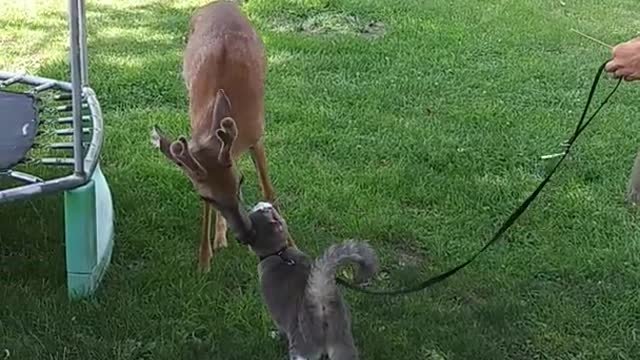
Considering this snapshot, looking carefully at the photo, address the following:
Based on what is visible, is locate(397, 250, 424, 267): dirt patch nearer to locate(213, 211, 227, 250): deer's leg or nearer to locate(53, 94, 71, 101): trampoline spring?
locate(213, 211, 227, 250): deer's leg

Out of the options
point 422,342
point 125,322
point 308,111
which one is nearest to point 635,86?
point 308,111

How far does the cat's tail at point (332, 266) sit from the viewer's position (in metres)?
2.79

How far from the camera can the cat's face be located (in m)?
3.06

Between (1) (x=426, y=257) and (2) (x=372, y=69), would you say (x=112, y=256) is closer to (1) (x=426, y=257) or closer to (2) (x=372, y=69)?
(1) (x=426, y=257)

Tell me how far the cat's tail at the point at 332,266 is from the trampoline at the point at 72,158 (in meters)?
1.17

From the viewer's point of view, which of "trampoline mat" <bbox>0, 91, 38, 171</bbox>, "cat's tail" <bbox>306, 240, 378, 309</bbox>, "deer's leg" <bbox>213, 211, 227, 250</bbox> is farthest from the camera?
"deer's leg" <bbox>213, 211, 227, 250</bbox>

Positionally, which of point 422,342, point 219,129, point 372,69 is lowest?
point 372,69

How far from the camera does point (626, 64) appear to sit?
310 centimetres

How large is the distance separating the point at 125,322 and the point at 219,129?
3.19 ft

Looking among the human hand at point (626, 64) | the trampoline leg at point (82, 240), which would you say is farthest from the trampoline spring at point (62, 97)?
the human hand at point (626, 64)

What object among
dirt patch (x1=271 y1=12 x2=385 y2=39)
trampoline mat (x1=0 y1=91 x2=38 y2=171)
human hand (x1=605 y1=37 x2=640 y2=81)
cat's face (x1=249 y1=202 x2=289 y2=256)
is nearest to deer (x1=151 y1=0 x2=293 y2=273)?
cat's face (x1=249 y1=202 x2=289 y2=256)

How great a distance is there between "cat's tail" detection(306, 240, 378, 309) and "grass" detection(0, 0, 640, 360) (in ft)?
2.36

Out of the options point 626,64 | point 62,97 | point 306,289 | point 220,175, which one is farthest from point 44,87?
point 626,64

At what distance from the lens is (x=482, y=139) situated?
219 inches
